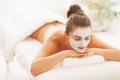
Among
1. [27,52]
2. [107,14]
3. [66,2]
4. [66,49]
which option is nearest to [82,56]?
[66,49]

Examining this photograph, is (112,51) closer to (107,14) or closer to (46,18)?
(46,18)

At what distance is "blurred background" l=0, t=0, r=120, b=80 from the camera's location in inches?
105

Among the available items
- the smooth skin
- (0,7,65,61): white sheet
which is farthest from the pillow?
the smooth skin

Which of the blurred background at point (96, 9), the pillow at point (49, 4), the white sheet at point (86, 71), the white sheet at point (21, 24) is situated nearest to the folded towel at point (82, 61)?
the white sheet at point (86, 71)

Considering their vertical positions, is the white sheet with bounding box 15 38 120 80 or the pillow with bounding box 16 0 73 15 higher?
the pillow with bounding box 16 0 73 15

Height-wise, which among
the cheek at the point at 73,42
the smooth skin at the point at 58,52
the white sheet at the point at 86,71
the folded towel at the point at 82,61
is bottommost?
the white sheet at the point at 86,71

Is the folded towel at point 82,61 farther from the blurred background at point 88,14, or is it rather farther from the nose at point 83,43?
the blurred background at point 88,14

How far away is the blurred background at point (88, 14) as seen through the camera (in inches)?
105

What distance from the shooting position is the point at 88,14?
2.86 m

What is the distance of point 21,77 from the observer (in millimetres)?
2576

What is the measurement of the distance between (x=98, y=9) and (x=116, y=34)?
338 mm

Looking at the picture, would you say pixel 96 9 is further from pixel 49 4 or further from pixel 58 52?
pixel 58 52

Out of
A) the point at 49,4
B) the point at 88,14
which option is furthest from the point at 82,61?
the point at 49,4

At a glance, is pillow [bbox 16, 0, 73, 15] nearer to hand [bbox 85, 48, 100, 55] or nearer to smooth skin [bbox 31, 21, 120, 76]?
smooth skin [bbox 31, 21, 120, 76]
